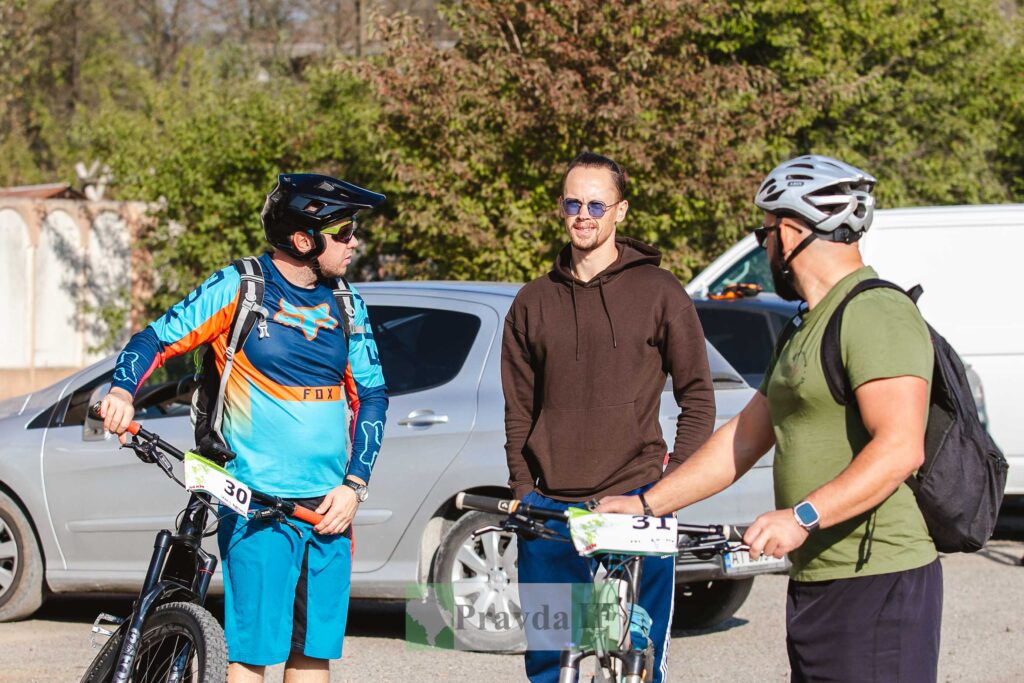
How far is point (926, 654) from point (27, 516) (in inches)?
224

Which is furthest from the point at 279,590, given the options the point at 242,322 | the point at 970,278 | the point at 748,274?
the point at 970,278

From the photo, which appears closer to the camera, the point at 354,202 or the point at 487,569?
the point at 354,202

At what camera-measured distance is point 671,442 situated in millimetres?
6801

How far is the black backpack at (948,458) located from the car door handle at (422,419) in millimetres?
3946

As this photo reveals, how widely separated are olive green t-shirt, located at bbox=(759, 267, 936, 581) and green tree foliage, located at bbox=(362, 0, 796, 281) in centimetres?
969

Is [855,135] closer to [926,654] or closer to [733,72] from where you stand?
[733,72]

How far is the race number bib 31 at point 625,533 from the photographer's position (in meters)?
3.24

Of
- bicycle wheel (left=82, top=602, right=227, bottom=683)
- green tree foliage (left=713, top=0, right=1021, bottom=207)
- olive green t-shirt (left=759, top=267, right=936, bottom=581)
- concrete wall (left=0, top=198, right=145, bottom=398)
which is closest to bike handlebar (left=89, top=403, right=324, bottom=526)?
bicycle wheel (left=82, top=602, right=227, bottom=683)

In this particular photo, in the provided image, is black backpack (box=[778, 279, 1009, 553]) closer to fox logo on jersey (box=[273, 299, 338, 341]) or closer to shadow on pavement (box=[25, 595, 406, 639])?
fox logo on jersey (box=[273, 299, 338, 341])

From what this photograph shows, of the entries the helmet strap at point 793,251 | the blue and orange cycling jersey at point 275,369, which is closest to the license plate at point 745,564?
the blue and orange cycling jersey at point 275,369

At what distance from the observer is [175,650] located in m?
4.32

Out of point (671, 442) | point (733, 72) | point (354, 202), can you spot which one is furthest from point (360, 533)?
point (733, 72)

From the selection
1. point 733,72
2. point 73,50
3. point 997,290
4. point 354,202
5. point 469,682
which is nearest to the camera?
point 354,202

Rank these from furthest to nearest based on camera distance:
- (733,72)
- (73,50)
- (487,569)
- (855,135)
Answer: (73,50) → (855,135) → (733,72) → (487,569)
